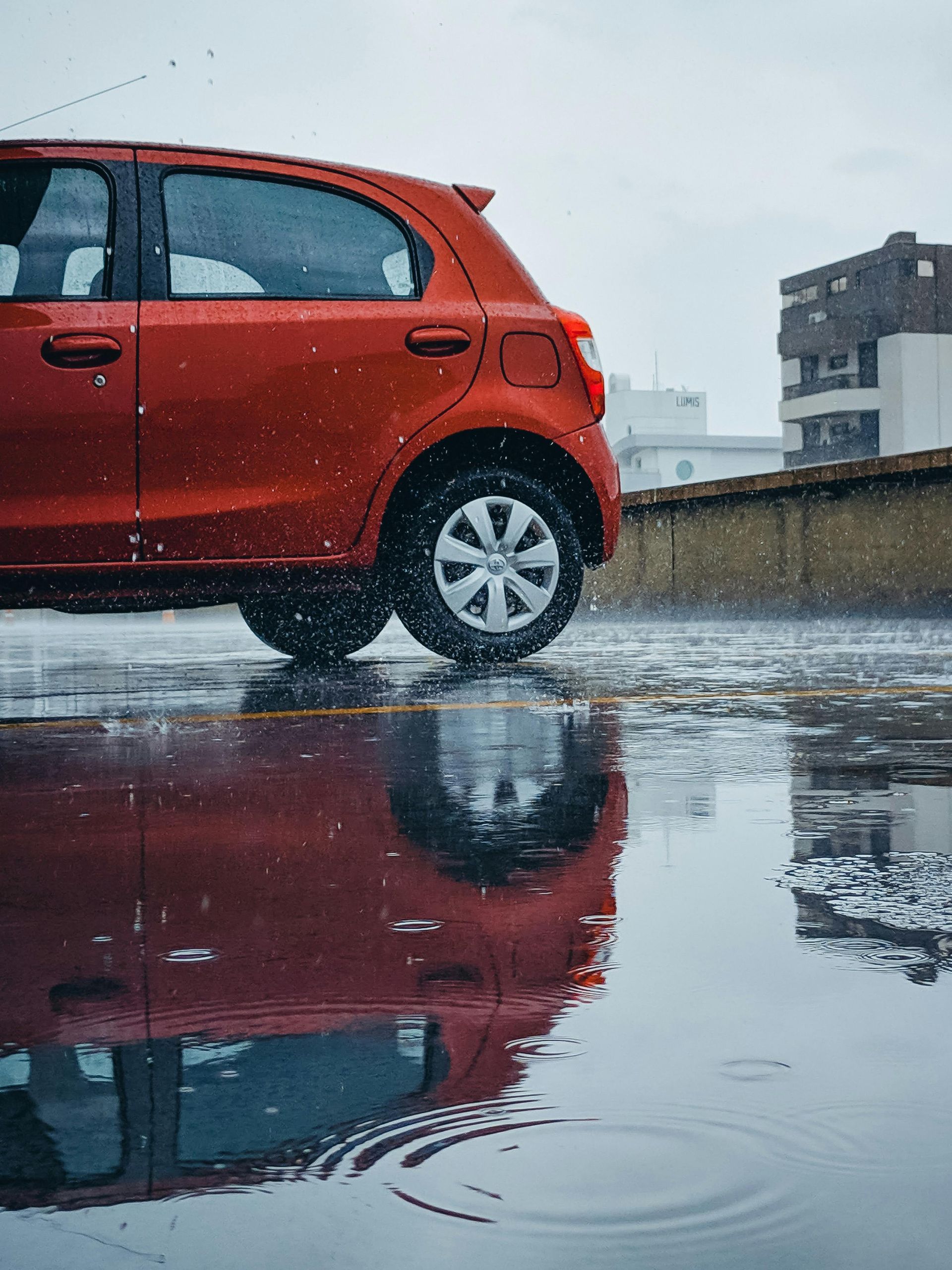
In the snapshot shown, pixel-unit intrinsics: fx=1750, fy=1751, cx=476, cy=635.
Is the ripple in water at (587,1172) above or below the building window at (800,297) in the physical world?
below

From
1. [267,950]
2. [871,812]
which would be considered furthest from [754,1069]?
[871,812]

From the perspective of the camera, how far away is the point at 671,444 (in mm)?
119875

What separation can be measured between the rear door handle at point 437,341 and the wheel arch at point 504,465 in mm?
321

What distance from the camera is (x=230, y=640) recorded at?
41.7ft

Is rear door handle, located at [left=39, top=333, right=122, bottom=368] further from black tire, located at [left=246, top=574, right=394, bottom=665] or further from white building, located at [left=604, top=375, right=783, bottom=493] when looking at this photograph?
white building, located at [left=604, top=375, right=783, bottom=493]

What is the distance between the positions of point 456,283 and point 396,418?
0.63 meters

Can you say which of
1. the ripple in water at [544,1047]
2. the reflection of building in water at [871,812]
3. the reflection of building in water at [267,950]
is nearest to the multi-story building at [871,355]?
the reflection of building in water at [871,812]

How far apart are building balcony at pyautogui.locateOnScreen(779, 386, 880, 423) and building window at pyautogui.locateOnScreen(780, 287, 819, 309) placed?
171 inches

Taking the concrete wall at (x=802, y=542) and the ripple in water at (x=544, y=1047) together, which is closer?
the ripple in water at (x=544, y=1047)

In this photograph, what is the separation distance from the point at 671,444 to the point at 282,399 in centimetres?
11490

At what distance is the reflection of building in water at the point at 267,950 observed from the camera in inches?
62.6

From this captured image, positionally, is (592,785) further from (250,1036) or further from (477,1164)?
(477,1164)

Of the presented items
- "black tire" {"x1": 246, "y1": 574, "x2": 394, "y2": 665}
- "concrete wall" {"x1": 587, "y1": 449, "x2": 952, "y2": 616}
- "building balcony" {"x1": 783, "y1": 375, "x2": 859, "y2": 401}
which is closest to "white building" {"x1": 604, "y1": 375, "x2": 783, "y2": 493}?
"building balcony" {"x1": 783, "y1": 375, "x2": 859, "y2": 401}

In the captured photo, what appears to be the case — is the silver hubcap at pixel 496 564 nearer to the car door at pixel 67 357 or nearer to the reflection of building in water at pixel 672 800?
the car door at pixel 67 357
